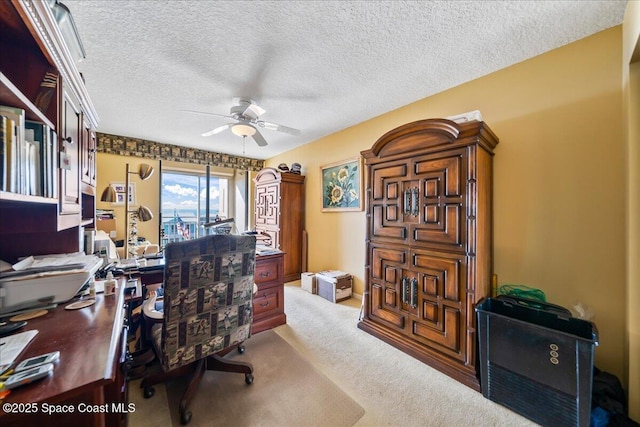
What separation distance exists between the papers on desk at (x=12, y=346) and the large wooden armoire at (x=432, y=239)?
231 centimetres

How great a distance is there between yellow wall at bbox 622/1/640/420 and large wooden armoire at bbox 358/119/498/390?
28.2 inches

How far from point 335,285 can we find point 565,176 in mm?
2590

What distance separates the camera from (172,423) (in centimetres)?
143

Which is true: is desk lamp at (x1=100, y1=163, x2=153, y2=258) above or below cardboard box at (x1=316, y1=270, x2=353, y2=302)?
above

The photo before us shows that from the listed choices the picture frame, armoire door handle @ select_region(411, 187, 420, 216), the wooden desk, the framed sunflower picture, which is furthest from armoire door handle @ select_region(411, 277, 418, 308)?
the picture frame

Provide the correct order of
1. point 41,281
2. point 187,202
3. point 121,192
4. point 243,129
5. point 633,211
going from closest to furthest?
point 41,281
point 633,211
point 243,129
point 121,192
point 187,202

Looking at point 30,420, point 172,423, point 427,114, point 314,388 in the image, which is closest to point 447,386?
point 314,388

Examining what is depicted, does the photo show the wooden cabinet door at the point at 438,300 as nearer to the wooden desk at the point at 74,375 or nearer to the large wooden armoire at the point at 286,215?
the wooden desk at the point at 74,375

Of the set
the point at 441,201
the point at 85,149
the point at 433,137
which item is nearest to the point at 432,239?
the point at 441,201

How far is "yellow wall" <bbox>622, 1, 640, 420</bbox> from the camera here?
1345 millimetres

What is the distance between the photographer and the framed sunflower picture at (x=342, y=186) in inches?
135

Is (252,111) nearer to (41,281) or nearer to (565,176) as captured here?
(41,281)

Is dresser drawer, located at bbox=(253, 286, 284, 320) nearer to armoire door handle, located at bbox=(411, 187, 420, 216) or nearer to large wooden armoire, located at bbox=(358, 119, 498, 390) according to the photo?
large wooden armoire, located at bbox=(358, 119, 498, 390)

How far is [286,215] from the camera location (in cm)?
427
